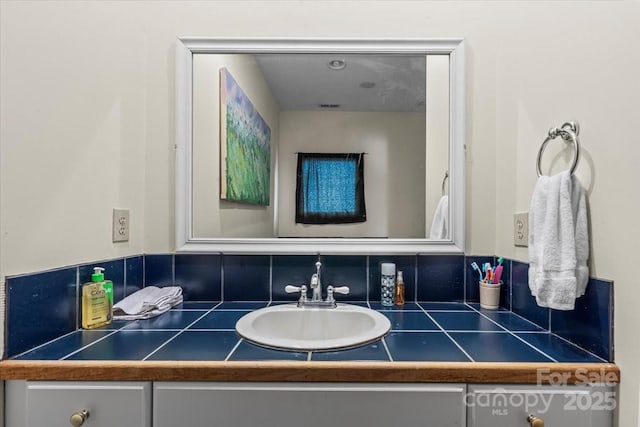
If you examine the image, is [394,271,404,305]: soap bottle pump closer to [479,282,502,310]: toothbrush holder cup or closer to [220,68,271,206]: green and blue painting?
[479,282,502,310]: toothbrush holder cup

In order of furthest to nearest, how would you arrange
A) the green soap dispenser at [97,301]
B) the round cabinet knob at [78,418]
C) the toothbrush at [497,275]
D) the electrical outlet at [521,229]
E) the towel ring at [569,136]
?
1. the toothbrush at [497,275]
2. the electrical outlet at [521,229]
3. the green soap dispenser at [97,301]
4. the towel ring at [569,136]
5. the round cabinet knob at [78,418]

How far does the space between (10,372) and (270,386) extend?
0.55 m

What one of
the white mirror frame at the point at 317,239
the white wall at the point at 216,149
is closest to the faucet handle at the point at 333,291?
the white mirror frame at the point at 317,239

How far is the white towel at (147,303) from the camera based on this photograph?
983 millimetres

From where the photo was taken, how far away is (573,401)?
0.69m

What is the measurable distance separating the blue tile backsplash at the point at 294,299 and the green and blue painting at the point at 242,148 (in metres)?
0.24

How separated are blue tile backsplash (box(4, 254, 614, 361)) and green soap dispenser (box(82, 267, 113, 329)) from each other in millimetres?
20

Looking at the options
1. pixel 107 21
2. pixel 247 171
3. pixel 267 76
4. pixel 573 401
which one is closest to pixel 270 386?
pixel 573 401

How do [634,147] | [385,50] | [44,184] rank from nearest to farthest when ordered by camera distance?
[634,147]
[44,184]
[385,50]

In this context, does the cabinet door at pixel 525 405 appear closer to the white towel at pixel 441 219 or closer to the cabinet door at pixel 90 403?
the white towel at pixel 441 219

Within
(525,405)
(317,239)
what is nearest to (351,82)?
(317,239)

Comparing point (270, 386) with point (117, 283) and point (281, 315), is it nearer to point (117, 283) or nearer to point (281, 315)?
point (281, 315)

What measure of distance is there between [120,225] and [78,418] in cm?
57

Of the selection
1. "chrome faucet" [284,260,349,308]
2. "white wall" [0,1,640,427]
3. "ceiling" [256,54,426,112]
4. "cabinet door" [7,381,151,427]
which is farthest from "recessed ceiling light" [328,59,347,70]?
"cabinet door" [7,381,151,427]
